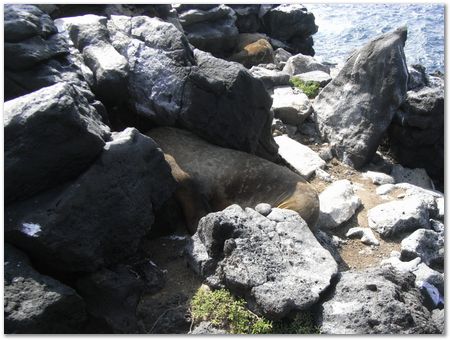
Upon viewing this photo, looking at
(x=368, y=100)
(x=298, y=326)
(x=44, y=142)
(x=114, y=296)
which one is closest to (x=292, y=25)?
(x=368, y=100)

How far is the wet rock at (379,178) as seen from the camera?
1030cm

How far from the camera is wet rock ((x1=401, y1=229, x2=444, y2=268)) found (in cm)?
787

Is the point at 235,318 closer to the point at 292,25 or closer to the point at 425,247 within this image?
the point at 425,247

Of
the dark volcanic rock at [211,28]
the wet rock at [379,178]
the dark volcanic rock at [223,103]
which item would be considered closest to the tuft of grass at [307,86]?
the wet rock at [379,178]

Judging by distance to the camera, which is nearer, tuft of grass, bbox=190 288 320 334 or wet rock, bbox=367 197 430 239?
tuft of grass, bbox=190 288 320 334

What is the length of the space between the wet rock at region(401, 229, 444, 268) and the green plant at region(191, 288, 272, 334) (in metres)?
3.02

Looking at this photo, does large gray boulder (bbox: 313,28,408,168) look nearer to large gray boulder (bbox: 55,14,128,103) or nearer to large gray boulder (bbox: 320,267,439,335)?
large gray boulder (bbox: 55,14,128,103)

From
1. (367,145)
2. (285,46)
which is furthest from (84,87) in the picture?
(285,46)

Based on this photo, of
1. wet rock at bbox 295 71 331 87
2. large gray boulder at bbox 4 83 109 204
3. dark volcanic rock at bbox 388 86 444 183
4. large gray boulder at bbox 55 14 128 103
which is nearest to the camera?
large gray boulder at bbox 4 83 109 204

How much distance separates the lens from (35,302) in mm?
5195

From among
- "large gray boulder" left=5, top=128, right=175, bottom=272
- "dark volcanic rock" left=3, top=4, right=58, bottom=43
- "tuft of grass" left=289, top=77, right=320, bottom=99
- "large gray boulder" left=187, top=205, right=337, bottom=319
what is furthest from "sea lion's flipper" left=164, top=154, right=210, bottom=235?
"tuft of grass" left=289, top=77, right=320, bottom=99

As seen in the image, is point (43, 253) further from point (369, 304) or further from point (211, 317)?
point (369, 304)

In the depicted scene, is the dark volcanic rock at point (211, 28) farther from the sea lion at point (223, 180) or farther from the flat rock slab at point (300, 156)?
the sea lion at point (223, 180)

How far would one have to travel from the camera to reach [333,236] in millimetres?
8406
